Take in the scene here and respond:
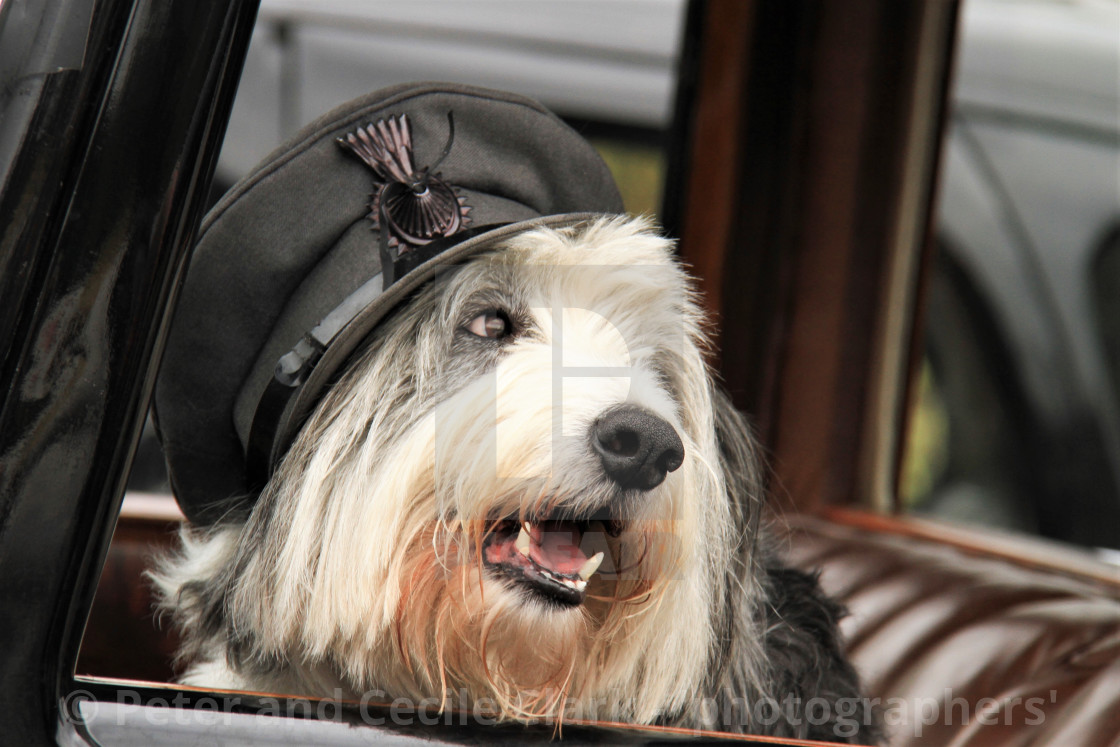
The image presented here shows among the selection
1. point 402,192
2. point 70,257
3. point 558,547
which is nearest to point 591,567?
point 558,547

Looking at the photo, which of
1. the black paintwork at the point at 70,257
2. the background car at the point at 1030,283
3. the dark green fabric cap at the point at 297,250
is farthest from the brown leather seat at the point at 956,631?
the background car at the point at 1030,283

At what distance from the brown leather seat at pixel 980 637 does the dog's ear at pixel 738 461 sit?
14.5 inches

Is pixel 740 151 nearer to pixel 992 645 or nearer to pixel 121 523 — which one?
pixel 992 645

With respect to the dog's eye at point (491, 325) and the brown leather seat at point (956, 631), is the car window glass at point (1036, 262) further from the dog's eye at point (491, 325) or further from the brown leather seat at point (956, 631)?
the dog's eye at point (491, 325)

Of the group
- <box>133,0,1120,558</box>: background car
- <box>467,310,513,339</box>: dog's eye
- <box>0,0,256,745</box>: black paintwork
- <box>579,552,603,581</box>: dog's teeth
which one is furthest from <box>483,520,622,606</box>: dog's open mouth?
<box>133,0,1120,558</box>: background car

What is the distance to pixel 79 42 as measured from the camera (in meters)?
0.67

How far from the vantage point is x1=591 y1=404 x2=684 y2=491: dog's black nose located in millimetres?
1102

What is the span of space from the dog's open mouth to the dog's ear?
1.11 feet

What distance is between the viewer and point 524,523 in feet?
3.81

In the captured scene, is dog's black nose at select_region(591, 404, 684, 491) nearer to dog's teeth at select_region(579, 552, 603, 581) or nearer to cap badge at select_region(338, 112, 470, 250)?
dog's teeth at select_region(579, 552, 603, 581)

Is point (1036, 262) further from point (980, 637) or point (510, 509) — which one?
point (510, 509)

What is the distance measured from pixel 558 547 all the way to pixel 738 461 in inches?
15.7

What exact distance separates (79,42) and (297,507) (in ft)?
2.26

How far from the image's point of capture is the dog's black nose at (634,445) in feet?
3.61
